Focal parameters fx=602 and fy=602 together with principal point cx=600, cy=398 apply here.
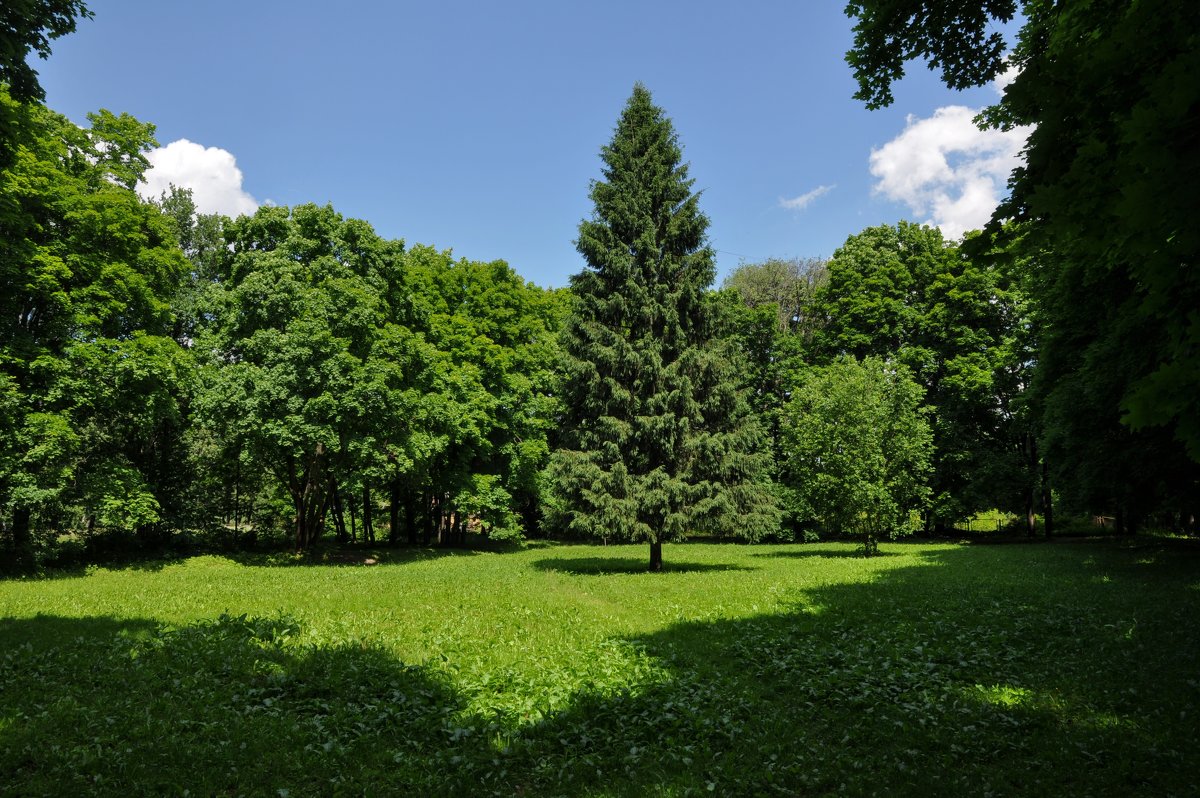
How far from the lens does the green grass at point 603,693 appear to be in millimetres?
5855

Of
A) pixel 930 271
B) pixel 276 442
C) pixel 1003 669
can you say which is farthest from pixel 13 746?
pixel 930 271

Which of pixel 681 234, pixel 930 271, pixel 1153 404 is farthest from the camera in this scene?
pixel 930 271

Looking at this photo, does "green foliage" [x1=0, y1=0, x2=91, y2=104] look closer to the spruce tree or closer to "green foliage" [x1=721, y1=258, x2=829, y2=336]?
the spruce tree

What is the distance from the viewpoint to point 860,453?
2814cm

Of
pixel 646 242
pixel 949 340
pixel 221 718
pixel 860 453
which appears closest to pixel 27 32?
pixel 221 718

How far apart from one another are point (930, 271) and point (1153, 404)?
42684 millimetres

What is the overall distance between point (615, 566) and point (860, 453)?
13082mm

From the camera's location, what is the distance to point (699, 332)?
73.7ft

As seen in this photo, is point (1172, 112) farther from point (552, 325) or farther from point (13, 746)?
point (552, 325)

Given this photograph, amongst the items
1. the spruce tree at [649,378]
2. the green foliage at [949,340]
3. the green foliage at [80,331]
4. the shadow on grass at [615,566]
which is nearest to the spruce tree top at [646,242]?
the spruce tree at [649,378]

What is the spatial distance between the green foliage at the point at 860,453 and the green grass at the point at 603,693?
40.5 ft

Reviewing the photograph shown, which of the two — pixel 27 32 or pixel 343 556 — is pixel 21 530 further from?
pixel 27 32

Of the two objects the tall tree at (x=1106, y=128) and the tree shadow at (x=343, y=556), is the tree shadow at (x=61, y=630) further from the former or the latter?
the tall tree at (x=1106, y=128)

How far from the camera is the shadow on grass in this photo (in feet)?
71.5
